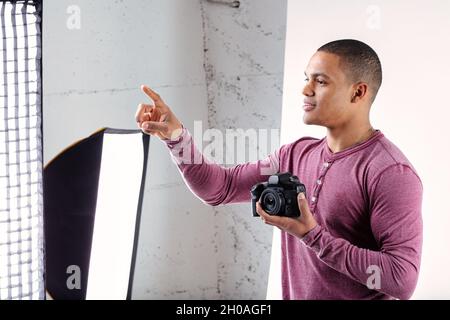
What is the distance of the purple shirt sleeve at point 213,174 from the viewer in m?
1.61

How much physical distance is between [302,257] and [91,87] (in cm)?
88

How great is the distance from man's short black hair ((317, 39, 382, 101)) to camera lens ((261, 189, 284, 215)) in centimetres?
33

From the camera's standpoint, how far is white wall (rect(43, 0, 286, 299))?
200 cm

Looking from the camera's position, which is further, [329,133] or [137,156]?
[137,156]

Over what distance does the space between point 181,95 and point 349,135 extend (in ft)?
2.54

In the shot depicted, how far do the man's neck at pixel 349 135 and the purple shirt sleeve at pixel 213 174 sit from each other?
0.22 meters

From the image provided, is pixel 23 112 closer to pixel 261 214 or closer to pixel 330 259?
pixel 261 214

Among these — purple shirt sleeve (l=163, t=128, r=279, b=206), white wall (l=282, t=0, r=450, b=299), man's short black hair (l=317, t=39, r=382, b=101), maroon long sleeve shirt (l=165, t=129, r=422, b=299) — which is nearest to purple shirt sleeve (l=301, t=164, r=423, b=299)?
→ maroon long sleeve shirt (l=165, t=129, r=422, b=299)

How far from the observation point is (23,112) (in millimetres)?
1875

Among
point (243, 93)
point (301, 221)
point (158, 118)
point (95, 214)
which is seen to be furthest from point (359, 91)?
point (95, 214)

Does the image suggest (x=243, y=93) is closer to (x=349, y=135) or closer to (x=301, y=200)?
(x=349, y=135)

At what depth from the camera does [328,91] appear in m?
1.55

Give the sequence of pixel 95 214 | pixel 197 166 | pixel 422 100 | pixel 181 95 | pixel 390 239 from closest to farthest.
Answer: pixel 390 239 → pixel 197 166 → pixel 422 100 → pixel 95 214 → pixel 181 95
